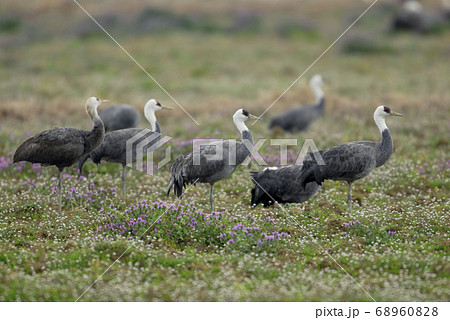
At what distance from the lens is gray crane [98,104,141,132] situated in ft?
50.4

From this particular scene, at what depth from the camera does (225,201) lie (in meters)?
12.1

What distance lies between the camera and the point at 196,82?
2534 centimetres

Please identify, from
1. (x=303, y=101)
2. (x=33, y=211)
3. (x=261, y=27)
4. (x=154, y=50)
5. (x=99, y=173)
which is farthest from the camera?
(x=261, y=27)

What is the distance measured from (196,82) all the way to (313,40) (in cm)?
1188

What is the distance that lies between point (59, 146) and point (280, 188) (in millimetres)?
4376

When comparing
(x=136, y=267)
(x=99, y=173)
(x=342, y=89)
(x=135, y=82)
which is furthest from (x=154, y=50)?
(x=136, y=267)

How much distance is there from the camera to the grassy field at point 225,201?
26.2 feet

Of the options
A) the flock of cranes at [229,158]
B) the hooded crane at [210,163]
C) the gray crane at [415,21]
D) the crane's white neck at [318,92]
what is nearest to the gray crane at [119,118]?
the flock of cranes at [229,158]

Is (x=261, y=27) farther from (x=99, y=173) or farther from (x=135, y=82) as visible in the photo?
(x=99, y=173)

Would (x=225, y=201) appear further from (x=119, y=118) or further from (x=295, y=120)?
(x=295, y=120)

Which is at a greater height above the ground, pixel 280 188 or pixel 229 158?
pixel 229 158

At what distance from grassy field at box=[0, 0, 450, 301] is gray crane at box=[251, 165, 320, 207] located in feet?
0.78

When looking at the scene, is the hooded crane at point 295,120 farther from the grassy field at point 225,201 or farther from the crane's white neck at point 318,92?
the crane's white neck at point 318,92

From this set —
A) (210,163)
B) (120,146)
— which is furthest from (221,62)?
(210,163)
